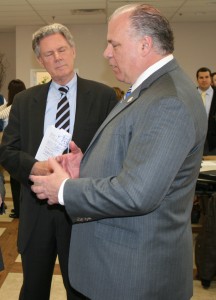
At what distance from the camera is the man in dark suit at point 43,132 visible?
70.1 inches

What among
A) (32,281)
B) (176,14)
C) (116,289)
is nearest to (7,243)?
(32,281)

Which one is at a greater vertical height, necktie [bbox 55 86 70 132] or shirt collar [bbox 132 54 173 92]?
shirt collar [bbox 132 54 173 92]

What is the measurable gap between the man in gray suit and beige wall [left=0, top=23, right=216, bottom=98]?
9.00 metres

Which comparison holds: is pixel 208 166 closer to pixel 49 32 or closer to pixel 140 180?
pixel 49 32

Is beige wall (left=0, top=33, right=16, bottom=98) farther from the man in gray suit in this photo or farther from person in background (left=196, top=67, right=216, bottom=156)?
the man in gray suit

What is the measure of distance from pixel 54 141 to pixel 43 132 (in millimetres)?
159

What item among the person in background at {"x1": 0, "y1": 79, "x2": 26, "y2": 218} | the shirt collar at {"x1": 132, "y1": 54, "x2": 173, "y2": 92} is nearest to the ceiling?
the person in background at {"x1": 0, "y1": 79, "x2": 26, "y2": 218}

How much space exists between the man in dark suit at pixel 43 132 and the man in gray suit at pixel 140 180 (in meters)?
0.54

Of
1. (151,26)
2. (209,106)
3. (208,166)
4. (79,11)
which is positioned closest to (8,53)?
(79,11)

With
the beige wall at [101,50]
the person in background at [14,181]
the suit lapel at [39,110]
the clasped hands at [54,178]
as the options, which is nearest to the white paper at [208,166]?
the suit lapel at [39,110]

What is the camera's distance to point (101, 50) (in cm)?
1012

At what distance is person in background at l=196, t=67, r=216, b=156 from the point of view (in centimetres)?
516

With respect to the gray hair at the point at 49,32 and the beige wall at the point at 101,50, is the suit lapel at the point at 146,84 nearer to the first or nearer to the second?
the gray hair at the point at 49,32

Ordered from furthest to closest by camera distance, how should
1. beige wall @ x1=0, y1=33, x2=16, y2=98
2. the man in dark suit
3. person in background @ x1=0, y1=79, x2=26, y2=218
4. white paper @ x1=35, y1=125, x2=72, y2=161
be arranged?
beige wall @ x1=0, y1=33, x2=16, y2=98 < person in background @ x1=0, y1=79, x2=26, y2=218 < the man in dark suit < white paper @ x1=35, y1=125, x2=72, y2=161
